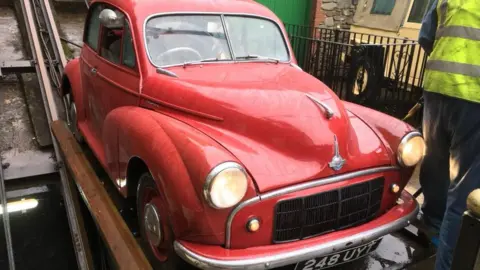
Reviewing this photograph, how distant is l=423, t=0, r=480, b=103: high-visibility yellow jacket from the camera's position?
89.4 inches

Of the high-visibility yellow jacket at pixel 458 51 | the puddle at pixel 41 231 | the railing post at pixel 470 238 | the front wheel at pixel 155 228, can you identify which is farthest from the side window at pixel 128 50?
the railing post at pixel 470 238

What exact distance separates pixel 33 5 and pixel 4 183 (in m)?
3.94

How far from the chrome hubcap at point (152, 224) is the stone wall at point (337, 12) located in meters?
8.74

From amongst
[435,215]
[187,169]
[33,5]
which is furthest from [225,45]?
[33,5]

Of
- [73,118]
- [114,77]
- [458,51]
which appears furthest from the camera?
[73,118]

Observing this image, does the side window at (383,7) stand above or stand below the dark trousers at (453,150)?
above

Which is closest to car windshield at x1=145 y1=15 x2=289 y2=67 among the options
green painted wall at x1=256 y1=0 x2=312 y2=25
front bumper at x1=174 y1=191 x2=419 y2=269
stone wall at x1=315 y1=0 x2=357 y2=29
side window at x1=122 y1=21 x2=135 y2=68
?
side window at x1=122 y1=21 x2=135 y2=68

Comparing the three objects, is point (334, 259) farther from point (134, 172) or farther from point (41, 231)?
point (41, 231)

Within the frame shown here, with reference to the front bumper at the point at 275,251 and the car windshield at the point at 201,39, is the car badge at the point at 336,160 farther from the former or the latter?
the car windshield at the point at 201,39

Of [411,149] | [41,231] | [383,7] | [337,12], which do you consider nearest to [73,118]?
[41,231]

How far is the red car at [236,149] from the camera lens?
6.77 feet

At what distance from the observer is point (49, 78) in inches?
209

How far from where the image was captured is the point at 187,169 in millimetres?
2074

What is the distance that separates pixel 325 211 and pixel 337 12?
891 cm
